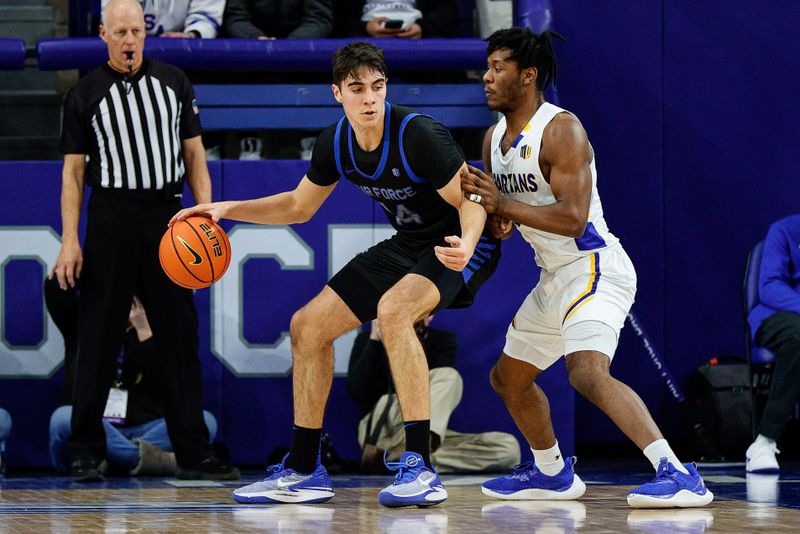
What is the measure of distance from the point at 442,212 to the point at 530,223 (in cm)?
45

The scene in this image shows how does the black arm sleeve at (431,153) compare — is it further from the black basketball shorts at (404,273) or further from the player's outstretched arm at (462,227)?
the black basketball shorts at (404,273)

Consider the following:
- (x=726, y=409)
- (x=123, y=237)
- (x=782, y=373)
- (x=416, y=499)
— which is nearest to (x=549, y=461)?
(x=416, y=499)

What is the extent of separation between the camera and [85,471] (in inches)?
259

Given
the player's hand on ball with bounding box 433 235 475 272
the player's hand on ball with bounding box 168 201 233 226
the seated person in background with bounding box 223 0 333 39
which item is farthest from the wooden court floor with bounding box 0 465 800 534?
the seated person in background with bounding box 223 0 333 39

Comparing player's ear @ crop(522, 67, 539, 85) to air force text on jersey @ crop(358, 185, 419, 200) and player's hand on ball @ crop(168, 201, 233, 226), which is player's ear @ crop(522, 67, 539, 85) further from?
player's hand on ball @ crop(168, 201, 233, 226)

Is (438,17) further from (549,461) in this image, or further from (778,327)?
(549,461)

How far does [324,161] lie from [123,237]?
1.59m

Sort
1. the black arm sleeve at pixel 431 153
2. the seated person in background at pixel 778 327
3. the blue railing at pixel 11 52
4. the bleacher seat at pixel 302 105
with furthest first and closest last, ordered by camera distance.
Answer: the bleacher seat at pixel 302 105, the blue railing at pixel 11 52, the seated person in background at pixel 778 327, the black arm sleeve at pixel 431 153

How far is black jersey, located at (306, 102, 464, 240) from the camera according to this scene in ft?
17.4

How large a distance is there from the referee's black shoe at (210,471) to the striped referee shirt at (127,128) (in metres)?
1.44

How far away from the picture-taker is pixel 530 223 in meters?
5.24

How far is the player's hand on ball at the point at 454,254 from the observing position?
4.97 m

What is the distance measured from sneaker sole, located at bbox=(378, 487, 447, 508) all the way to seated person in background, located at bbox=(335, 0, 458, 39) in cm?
397

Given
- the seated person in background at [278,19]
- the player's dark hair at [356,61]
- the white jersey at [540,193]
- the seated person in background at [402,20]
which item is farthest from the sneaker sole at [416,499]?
the seated person in background at [402,20]
